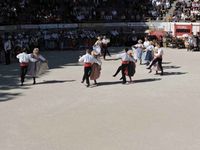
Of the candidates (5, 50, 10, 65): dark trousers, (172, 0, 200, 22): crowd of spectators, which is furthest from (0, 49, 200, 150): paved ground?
(172, 0, 200, 22): crowd of spectators

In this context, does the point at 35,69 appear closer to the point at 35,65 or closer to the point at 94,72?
the point at 35,65

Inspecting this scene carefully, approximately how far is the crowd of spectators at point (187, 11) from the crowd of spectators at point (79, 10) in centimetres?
118

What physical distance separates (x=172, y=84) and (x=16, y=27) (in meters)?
20.8

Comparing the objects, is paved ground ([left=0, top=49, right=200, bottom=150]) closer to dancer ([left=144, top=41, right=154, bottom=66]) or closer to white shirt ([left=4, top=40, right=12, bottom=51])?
dancer ([left=144, top=41, right=154, bottom=66])

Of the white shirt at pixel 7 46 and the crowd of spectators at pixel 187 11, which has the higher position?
the crowd of spectators at pixel 187 11

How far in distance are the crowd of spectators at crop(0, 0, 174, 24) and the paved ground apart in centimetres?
1636

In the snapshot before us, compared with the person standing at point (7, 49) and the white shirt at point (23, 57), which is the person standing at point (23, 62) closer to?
the white shirt at point (23, 57)

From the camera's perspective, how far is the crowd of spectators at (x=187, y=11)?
139ft

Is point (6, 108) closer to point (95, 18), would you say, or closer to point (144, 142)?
point (144, 142)

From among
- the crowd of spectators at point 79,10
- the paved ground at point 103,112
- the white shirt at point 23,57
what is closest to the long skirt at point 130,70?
the paved ground at point 103,112

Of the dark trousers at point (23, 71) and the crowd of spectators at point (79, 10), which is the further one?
the crowd of spectators at point (79, 10)

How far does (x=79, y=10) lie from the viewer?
45.2m

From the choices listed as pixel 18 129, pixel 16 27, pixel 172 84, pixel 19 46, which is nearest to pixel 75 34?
pixel 16 27

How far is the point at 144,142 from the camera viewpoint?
540 inches
